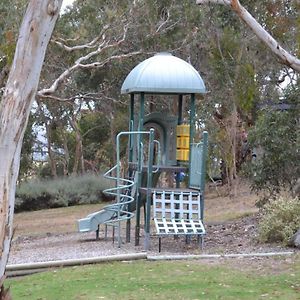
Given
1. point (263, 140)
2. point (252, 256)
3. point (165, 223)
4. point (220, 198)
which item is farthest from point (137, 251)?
point (220, 198)

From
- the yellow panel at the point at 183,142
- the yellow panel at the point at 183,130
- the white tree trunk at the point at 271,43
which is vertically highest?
the white tree trunk at the point at 271,43

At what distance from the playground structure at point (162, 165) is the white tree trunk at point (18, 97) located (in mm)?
6336

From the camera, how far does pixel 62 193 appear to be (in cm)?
2975

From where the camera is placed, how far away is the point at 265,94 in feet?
95.5

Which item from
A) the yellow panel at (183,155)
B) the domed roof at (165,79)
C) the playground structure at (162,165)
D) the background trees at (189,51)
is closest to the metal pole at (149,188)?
the playground structure at (162,165)

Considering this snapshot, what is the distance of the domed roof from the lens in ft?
45.1

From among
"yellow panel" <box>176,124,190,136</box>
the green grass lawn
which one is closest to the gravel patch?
the green grass lawn

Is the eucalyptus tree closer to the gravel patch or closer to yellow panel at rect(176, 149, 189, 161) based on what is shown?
the gravel patch

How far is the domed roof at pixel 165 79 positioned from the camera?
13734 mm

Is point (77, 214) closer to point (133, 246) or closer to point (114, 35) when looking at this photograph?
point (114, 35)

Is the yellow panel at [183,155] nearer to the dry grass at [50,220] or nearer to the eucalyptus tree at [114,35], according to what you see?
the dry grass at [50,220]

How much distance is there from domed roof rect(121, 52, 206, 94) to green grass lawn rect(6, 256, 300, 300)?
3.86m

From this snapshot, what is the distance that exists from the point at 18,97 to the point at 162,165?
8.23 m

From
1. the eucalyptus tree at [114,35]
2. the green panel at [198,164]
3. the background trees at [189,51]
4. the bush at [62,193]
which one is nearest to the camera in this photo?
the green panel at [198,164]
